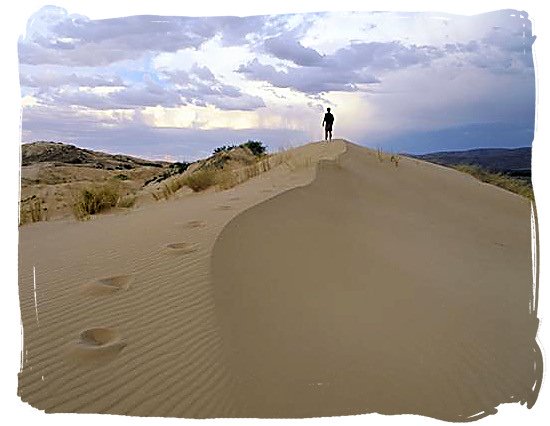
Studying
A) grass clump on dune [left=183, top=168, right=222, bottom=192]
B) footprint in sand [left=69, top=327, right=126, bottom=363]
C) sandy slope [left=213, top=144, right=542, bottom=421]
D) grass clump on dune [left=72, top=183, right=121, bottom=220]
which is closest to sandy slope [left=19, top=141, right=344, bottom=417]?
footprint in sand [left=69, top=327, right=126, bottom=363]

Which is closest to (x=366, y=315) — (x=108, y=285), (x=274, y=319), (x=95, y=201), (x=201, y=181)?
(x=274, y=319)

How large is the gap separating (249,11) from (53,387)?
6.57 feet

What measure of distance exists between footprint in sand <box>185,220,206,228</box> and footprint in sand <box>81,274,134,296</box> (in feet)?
4.13

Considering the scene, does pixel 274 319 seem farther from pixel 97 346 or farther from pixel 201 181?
pixel 201 181

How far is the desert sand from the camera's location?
2584 mm

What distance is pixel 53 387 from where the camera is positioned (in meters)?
2.61

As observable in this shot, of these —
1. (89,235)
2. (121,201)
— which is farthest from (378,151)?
(89,235)

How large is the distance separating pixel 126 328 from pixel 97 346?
207 millimetres

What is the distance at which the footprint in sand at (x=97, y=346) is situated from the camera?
283 centimetres

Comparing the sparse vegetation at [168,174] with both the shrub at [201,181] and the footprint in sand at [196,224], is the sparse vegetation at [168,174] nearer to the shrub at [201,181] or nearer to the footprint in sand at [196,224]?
the shrub at [201,181]

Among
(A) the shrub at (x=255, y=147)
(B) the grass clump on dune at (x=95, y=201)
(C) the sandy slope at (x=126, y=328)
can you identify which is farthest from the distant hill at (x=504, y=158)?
(A) the shrub at (x=255, y=147)

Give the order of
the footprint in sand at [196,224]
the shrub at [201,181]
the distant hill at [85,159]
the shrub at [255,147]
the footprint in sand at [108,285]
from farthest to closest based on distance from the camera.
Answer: the distant hill at [85,159] → the shrub at [255,147] → the shrub at [201,181] → the footprint in sand at [196,224] → the footprint in sand at [108,285]

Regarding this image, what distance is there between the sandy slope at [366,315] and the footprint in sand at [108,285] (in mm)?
602

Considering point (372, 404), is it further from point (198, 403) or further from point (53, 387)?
point (53, 387)
